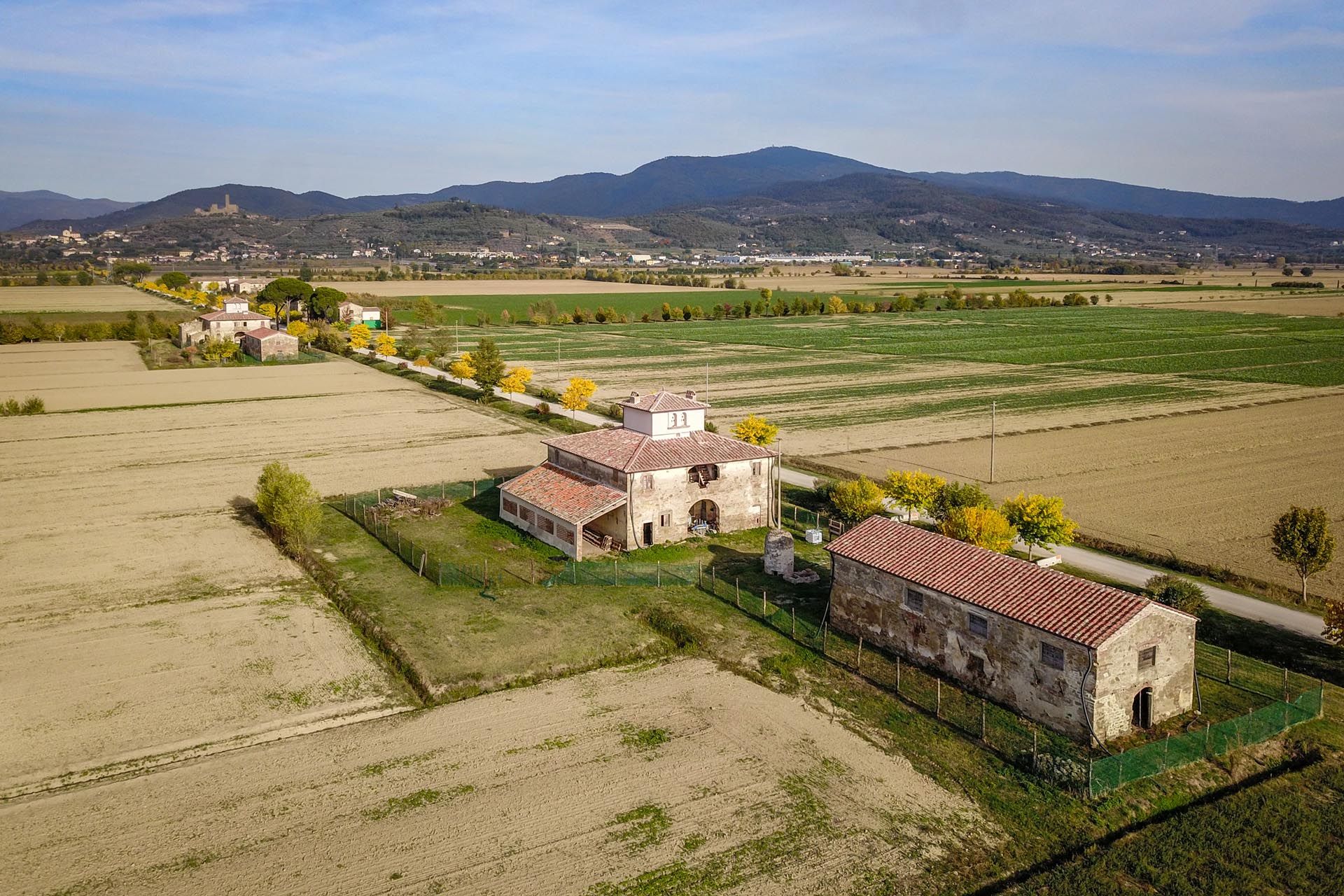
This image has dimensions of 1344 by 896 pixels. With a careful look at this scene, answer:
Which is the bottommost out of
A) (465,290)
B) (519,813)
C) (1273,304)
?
(519,813)

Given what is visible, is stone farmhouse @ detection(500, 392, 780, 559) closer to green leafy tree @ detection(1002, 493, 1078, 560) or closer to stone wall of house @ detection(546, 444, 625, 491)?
stone wall of house @ detection(546, 444, 625, 491)

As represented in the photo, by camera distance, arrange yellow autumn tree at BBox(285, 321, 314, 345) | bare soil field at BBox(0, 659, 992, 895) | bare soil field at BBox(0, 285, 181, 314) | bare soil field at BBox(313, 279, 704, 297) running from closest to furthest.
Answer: bare soil field at BBox(0, 659, 992, 895)
yellow autumn tree at BBox(285, 321, 314, 345)
bare soil field at BBox(0, 285, 181, 314)
bare soil field at BBox(313, 279, 704, 297)

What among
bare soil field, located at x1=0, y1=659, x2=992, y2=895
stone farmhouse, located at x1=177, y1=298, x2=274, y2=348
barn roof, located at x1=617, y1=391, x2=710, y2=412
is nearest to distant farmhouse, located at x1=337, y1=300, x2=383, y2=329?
stone farmhouse, located at x1=177, y1=298, x2=274, y2=348

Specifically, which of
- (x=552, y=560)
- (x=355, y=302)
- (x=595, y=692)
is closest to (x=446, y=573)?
(x=552, y=560)

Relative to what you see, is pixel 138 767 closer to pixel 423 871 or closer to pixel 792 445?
pixel 423 871

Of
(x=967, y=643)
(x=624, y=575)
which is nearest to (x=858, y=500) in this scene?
(x=624, y=575)

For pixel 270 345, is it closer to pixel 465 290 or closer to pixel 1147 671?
pixel 1147 671

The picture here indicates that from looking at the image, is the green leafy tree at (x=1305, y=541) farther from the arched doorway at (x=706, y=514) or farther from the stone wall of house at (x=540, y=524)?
the stone wall of house at (x=540, y=524)
